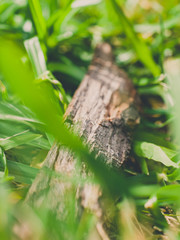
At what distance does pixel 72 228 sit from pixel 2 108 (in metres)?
0.53

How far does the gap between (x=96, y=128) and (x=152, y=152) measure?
234 mm

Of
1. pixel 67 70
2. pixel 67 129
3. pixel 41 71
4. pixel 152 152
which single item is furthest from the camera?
pixel 67 70

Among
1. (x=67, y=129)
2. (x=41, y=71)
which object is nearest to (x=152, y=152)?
(x=67, y=129)

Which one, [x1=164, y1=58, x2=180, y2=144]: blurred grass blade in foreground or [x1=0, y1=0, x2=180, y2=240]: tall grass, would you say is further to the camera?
[x1=164, y1=58, x2=180, y2=144]: blurred grass blade in foreground

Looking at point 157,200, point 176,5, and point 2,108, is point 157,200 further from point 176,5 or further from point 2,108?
point 176,5

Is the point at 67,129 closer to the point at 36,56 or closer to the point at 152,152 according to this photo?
the point at 152,152

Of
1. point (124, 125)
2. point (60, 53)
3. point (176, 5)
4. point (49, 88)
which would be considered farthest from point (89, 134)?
point (176, 5)

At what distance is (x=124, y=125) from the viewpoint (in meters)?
0.78

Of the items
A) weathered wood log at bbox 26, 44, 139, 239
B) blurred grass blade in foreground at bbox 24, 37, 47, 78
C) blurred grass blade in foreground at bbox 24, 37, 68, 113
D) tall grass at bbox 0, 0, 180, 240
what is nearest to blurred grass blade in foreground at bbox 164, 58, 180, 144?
tall grass at bbox 0, 0, 180, 240

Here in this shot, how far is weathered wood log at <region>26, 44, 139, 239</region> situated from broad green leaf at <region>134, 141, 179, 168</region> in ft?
0.18

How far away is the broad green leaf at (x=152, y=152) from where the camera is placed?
71cm

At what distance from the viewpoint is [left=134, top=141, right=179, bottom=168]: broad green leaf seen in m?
0.71

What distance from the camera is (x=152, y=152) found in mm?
751

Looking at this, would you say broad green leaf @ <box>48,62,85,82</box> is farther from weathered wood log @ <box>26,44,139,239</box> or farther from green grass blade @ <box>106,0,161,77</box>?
green grass blade @ <box>106,0,161,77</box>
